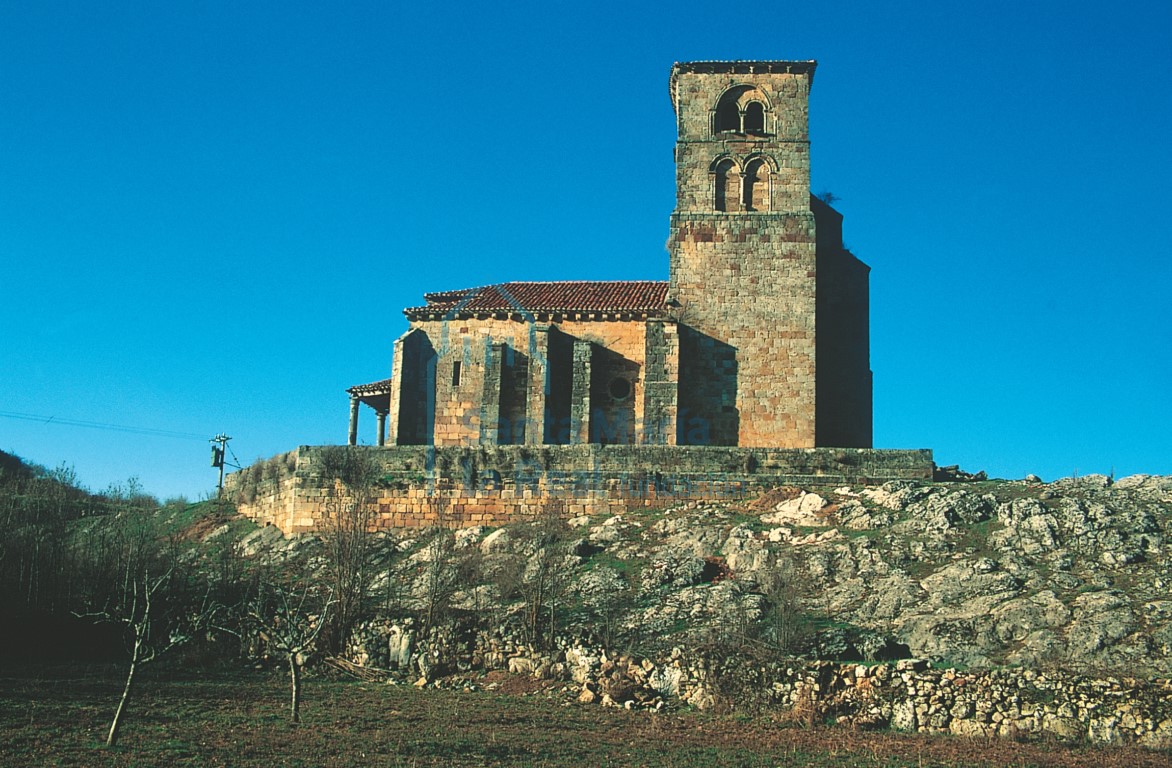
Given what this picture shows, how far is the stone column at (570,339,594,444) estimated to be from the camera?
111 ft

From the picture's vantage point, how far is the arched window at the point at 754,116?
3522 centimetres

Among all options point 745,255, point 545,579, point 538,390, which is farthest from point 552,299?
point 545,579

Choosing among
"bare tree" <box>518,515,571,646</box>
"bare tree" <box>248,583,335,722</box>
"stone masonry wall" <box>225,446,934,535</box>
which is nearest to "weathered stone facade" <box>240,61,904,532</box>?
"stone masonry wall" <box>225,446,934,535</box>

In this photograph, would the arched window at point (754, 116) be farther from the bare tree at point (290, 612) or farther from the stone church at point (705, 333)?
the bare tree at point (290, 612)

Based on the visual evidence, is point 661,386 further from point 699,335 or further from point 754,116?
point 754,116

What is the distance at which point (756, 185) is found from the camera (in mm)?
34688

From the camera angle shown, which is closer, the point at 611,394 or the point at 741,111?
the point at 611,394

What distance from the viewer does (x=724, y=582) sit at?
75.0 feet

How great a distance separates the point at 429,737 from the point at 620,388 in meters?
19.4

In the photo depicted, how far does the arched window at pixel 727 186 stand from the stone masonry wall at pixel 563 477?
9683 millimetres

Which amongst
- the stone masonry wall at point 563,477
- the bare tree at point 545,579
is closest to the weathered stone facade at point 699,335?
the stone masonry wall at point 563,477

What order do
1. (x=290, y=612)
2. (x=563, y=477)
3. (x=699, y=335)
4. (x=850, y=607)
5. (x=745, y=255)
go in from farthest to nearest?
(x=745, y=255) → (x=699, y=335) → (x=563, y=477) → (x=850, y=607) → (x=290, y=612)

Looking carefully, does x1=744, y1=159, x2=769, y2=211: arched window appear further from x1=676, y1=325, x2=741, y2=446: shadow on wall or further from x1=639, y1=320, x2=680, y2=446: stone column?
x1=639, y1=320, x2=680, y2=446: stone column

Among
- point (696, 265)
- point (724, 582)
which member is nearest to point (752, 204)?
point (696, 265)
